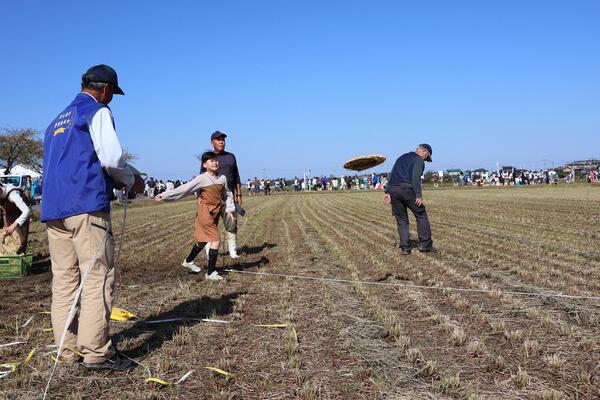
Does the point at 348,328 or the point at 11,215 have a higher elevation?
the point at 11,215

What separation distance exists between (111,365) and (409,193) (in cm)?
616

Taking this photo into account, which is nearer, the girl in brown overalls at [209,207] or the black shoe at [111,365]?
the black shoe at [111,365]

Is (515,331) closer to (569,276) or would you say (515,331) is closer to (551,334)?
(551,334)

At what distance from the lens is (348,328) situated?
4191 mm

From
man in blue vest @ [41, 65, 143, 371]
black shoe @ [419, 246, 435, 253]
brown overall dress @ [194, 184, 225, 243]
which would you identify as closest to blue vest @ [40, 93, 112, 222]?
man in blue vest @ [41, 65, 143, 371]

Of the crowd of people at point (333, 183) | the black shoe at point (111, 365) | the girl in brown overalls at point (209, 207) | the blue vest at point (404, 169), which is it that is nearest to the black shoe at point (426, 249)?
the blue vest at point (404, 169)

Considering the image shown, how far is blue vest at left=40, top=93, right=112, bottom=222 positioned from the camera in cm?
323

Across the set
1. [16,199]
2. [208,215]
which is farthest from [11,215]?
[208,215]

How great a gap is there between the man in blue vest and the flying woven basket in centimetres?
3132

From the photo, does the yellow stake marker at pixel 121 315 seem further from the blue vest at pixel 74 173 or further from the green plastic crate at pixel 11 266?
the green plastic crate at pixel 11 266

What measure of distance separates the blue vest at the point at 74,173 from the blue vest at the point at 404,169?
238 inches

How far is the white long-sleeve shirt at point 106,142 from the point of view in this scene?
323 centimetres

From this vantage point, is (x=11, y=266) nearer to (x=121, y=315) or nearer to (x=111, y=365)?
(x=121, y=315)

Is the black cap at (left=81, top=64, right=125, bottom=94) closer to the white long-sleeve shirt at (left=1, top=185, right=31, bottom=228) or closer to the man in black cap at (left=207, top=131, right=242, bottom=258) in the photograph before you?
the man in black cap at (left=207, top=131, right=242, bottom=258)
